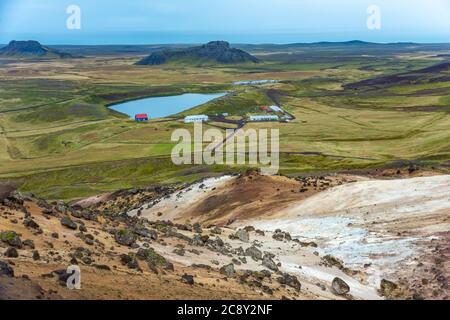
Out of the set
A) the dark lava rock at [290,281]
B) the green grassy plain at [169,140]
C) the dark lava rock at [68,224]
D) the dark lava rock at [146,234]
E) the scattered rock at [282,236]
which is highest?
the dark lava rock at [68,224]

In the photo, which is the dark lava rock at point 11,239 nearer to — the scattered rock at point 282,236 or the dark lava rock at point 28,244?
the dark lava rock at point 28,244

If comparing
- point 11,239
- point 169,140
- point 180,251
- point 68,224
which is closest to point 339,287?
point 180,251

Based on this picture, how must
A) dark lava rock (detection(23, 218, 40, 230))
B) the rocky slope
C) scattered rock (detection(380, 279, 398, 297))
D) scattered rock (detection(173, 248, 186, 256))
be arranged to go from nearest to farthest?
the rocky slope
dark lava rock (detection(23, 218, 40, 230))
scattered rock (detection(380, 279, 398, 297))
scattered rock (detection(173, 248, 186, 256))

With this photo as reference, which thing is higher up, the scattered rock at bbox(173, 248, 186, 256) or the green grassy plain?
the scattered rock at bbox(173, 248, 186, 256)

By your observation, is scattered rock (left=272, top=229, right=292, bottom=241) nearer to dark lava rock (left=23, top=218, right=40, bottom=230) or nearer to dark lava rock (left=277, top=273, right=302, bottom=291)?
dark lava rock (left=277, top=273, right=302, bottom=291)

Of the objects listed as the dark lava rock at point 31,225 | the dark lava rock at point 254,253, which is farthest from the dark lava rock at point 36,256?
the dark lava rock at point 254,253

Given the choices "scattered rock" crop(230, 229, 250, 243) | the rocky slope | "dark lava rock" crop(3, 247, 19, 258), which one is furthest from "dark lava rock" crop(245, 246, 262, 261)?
"dark lava rock" crop(3, 247, 19, 258)

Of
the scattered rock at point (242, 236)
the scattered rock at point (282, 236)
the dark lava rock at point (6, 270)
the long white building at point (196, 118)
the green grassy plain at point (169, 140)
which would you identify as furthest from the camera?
the long white building at point (196, 118)
